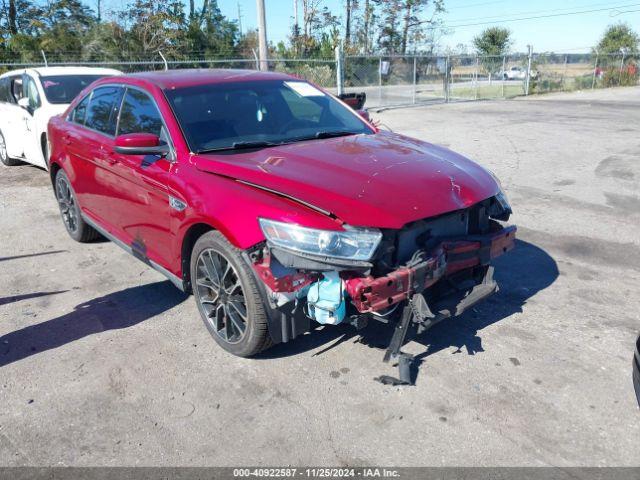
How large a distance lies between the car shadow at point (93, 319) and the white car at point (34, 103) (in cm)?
468

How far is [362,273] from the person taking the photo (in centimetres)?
312

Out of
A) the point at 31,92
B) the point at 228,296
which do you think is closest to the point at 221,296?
the point at 228,296

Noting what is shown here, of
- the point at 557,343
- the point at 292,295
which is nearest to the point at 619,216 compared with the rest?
the point at 557,343

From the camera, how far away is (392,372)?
137 inches

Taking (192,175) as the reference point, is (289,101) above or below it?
above

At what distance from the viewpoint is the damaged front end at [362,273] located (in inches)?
121

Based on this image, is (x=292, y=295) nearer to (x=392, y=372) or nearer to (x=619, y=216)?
(x=392, y=372)

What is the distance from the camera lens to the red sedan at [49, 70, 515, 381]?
123 inches

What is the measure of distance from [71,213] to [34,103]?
3.94 meters

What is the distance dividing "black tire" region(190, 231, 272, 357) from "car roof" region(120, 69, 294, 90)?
4.78 feet

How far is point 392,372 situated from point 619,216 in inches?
177

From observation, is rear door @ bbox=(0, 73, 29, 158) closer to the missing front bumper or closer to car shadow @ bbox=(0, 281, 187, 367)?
car shadow @ bbox=(0, 281, 187, 367)

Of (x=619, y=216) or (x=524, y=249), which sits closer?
(x=524, y=249)

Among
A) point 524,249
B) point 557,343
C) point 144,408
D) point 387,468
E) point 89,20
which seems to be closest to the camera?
point 387,468
